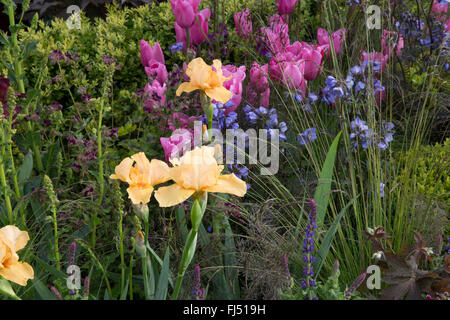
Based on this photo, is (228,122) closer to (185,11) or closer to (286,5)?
(185,11)

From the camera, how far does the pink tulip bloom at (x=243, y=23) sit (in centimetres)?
293

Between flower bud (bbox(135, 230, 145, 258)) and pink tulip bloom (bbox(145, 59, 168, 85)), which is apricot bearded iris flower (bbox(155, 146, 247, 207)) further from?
pink tulip bloom (bbox(145, 59, 168, 85))

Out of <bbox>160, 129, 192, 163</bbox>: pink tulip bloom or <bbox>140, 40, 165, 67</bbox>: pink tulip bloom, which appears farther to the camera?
<bbox>140, 40, 165, 67</bbox>: pink tulip bloom

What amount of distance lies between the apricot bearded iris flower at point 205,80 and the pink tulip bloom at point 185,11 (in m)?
0.84

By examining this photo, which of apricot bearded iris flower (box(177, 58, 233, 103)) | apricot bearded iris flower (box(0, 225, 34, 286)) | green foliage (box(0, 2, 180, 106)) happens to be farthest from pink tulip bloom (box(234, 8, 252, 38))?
apricot bearded iris flower (box(0, 225, 34, 286))

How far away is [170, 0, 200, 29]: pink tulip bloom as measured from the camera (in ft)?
8.54

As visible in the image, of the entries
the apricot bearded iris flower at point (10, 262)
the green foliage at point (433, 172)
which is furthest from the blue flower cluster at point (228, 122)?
the apricot bearded iris flower at point (10, 262)

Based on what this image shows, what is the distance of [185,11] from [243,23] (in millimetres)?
416

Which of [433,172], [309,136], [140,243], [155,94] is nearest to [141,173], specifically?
[140,243]

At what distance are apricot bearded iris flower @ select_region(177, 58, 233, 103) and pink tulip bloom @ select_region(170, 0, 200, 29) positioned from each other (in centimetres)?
84

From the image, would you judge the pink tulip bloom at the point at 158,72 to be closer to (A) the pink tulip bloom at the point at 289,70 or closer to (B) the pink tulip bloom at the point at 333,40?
(A) the pink tulip bloom at the point at 289,70
